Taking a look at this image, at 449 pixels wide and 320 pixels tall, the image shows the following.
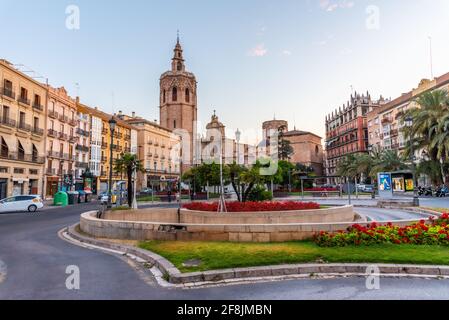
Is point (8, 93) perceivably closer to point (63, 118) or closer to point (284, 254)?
point (63, 118)


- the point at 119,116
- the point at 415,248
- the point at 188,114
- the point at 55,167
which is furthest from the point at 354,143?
the point at 415,248

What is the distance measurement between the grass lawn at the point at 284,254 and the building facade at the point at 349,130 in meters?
68.6

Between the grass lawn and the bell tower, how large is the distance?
241 ft

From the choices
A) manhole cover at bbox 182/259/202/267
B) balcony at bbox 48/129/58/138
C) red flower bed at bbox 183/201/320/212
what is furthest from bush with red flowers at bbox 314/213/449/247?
balcony at bbox 48/129/58/138

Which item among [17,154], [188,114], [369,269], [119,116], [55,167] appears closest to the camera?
[369,269]

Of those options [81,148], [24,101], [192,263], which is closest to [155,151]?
[81,148]

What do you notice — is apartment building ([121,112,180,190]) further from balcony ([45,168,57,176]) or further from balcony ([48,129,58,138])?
balcony ([48,129,58,138])

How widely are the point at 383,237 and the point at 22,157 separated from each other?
4095cm

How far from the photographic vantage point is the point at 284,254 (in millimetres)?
7465

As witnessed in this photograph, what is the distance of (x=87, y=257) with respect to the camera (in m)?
8.49

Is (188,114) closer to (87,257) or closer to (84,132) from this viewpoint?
(84,132)

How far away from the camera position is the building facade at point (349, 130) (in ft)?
249
